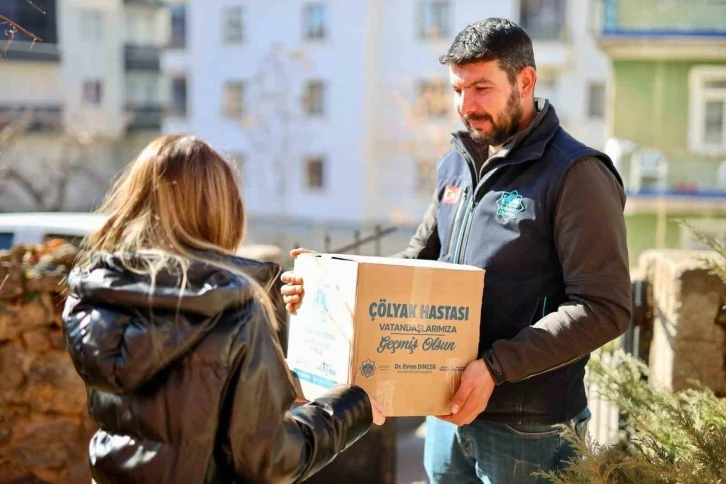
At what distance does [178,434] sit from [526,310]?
107 cm

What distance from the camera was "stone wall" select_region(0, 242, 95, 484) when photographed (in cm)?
399

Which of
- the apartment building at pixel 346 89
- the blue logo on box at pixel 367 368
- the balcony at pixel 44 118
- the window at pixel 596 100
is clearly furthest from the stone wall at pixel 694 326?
the balcony at pixel 44 118

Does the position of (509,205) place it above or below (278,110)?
below

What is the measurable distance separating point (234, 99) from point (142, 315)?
28.3 meters

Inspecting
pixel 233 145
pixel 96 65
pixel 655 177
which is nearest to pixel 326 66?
pixel 233 145

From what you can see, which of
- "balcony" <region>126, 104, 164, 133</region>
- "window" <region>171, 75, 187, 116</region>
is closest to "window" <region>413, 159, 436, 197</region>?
"window" <region>171, 75, 187, 116</region>

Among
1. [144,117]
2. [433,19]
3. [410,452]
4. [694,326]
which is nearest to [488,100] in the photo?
[694,326]

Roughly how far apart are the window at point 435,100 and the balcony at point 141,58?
1184cm

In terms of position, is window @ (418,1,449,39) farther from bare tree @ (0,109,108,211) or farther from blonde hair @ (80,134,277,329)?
blonde hair @ (80,134,277,329)

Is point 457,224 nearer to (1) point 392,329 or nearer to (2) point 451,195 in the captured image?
(2) point 451,195

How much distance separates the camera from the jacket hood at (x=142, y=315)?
181cm

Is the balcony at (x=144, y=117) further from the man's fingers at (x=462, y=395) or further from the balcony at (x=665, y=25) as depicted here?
the man's fingers at (x=462, y=395)

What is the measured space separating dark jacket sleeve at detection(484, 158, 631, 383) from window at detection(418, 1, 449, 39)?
25679mm

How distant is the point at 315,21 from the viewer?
28.3 m
